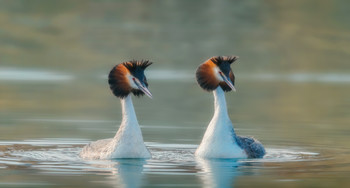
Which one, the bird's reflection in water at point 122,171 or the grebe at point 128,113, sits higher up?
the grebe at point 128,113

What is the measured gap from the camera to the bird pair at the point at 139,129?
20188mm

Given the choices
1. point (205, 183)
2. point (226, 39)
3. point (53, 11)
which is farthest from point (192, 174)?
point (53, 11)

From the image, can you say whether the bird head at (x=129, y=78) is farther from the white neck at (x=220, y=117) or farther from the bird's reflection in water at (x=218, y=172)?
the bird's reflection in water at (x=218, y=172)

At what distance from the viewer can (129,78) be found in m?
20.2

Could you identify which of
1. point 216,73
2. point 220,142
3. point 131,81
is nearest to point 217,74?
point 216,73

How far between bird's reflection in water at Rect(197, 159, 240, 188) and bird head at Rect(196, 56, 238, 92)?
1398 millimetres

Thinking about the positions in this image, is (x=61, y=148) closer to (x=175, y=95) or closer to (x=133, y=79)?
(x=133, y=79)

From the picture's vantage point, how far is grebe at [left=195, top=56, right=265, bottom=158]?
20641 mm

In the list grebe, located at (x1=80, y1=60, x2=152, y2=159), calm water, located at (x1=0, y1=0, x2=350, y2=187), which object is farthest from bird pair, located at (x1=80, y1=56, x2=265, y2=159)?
calm water, located at (x1=0, y1=0, x2=350, y2=187)

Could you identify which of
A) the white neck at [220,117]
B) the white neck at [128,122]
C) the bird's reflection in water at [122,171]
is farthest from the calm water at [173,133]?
the white neck at [220,117]

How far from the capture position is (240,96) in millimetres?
43031

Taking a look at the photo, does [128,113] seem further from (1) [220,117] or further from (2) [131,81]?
(1) [220,117]

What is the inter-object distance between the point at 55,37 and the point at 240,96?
97574mm

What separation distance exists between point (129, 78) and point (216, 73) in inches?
66.9
